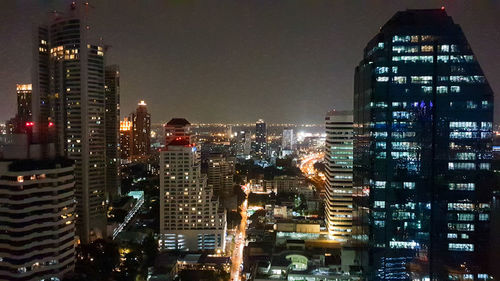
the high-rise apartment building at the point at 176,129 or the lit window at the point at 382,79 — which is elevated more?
the lit window at the point at 382,79

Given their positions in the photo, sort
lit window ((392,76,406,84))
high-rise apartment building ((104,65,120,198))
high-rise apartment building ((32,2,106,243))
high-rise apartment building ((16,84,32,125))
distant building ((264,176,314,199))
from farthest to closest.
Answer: distant building ((264,176,314,199)) < high-rise apartment building ((104,65,120,198)) < high-rise apartment building ((16,84,32,125)) < high-rise apartment building ((32,2,106,243)) < lit window ((392,76,406,84))

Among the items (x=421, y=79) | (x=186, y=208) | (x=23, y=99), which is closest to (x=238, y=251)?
(x=186, y=208)

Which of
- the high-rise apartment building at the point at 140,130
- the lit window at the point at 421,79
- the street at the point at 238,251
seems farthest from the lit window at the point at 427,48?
the high-rise apartment building at the point at 140,130

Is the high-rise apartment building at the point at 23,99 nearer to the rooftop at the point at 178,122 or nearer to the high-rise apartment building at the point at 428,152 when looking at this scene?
the rooftop at the point at 178,122

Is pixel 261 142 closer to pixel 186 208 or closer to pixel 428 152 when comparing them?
pixel 186 208

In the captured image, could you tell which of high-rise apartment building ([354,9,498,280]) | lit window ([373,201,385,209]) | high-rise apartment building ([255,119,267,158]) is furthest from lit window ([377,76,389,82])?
high-rise apartment building ([255,119,267,158])

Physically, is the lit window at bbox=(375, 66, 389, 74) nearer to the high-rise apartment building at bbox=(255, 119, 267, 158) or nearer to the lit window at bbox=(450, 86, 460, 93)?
the lit window at bbox=(450, 86, 460, 93)

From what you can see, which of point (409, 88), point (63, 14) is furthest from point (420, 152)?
point (63, 14)
